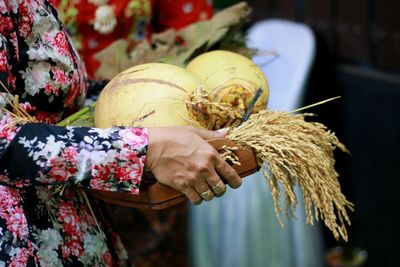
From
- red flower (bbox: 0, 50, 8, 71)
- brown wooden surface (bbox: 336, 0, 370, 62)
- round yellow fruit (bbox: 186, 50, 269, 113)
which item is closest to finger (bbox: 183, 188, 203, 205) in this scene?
round yellow fruit (bbox: 186, 50, 269, 113)

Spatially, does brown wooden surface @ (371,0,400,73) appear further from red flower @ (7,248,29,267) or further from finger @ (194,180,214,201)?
red flower @ (7,248,29,267)

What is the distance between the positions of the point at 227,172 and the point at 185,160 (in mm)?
105

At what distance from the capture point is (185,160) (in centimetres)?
159

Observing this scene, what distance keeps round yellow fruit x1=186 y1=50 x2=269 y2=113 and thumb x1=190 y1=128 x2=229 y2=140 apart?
15cm

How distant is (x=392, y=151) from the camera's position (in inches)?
158

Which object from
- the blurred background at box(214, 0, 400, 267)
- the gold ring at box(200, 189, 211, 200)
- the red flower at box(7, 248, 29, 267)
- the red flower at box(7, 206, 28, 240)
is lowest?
the blurred background at box(214, 0, 400, 267)

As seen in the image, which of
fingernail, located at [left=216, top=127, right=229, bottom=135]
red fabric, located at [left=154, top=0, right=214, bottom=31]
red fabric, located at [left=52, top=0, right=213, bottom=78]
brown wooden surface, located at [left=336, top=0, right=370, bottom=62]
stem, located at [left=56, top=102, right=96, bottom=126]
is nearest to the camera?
fingernail, located at [left=216, top=127, right=229, bottom=135]

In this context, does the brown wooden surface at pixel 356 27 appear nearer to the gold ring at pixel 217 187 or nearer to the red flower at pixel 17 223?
the gold ring at pixel 217 187

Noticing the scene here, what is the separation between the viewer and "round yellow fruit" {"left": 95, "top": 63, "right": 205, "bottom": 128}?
171 cm

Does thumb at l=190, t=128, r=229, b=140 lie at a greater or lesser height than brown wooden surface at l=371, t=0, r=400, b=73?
greater

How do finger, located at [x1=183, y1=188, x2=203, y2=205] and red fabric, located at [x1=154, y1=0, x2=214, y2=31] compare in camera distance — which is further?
red fabric, located at [x1=154, y1=0, x2=214, y2=31]

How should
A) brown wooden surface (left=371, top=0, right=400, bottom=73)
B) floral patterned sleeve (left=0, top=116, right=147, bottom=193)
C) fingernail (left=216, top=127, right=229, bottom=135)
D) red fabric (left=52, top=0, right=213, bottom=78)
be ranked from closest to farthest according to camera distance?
floral patterned sleeve (left=0, top=116, right=147, bottom=193)
fingernail (left=216, top=127, right=229, bottom=135)
red fabric (left=52, top=0, right=213, bottom=78)
brown wooden surface (left=371, top=0, right=400, bottom=73)

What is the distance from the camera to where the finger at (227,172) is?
5.33 feet

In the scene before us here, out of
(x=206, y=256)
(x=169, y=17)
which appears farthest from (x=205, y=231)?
(x=169, y=17)
